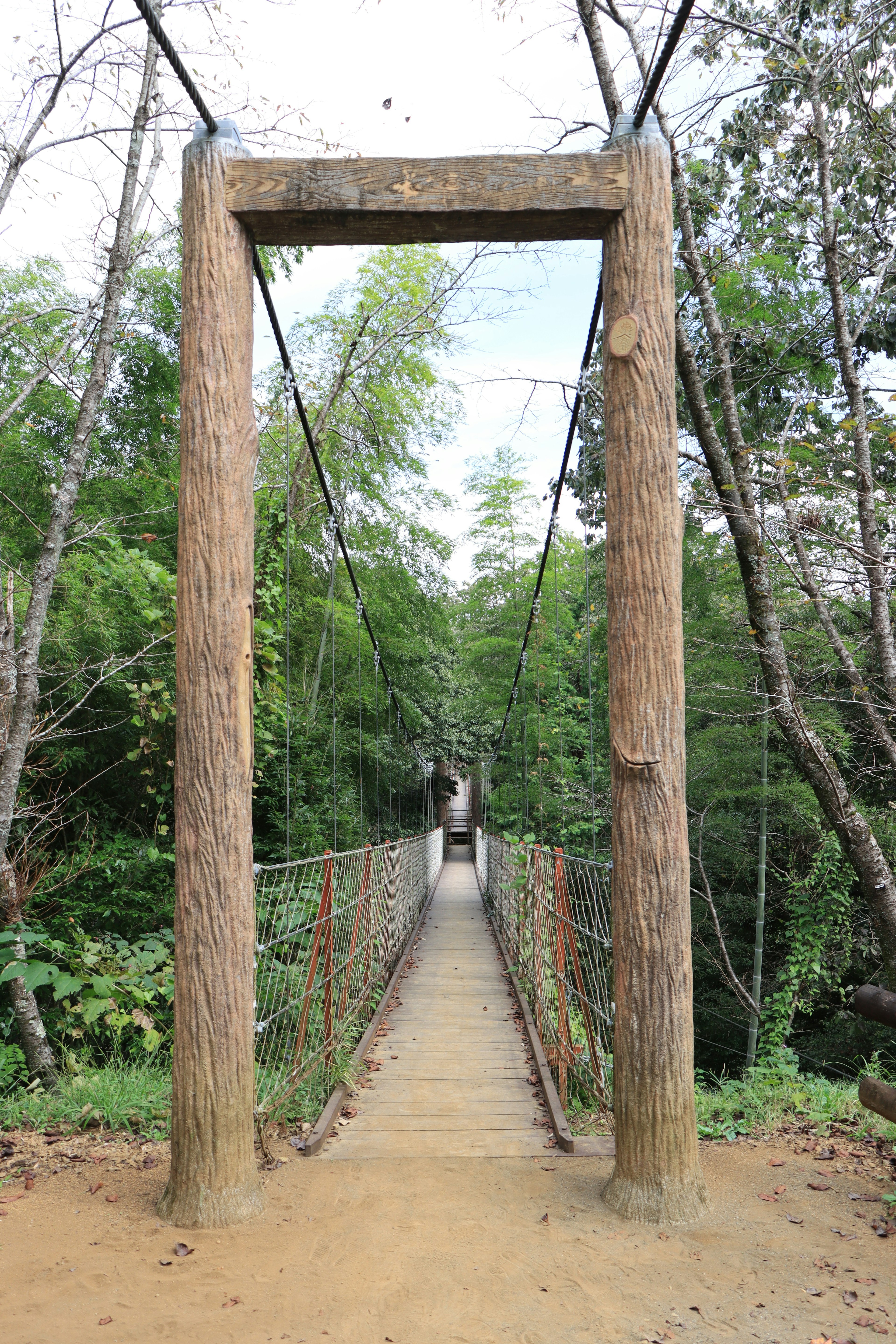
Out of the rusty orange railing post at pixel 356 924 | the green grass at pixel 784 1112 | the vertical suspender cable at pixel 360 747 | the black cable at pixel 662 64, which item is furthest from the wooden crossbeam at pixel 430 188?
the vertical suspender cable at pixel 360 747

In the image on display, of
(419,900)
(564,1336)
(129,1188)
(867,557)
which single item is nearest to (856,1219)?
(564,1336)

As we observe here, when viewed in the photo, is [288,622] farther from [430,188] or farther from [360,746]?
[360,746]

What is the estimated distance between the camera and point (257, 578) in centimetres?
496

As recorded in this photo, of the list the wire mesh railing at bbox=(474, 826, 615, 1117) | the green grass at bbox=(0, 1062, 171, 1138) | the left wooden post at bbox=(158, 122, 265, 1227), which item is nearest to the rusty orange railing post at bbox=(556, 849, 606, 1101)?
the wire mesh railing at bbox=(474, 826, 615, 1117)

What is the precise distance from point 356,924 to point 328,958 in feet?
2.52

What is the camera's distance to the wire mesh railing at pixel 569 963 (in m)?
2.57

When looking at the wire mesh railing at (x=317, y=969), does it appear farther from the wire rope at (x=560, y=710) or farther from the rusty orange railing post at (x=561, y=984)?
the wire rope at (x=560, y=710)

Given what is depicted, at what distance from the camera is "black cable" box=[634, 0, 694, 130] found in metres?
1.69

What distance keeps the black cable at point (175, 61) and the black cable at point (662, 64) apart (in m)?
0.99

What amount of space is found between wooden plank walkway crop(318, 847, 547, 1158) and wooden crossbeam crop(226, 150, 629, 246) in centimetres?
244

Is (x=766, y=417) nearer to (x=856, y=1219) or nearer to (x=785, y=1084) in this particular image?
(x=785, y=1084)

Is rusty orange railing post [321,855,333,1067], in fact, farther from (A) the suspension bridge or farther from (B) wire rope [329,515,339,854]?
(B) wire rope [329,515,339,854]

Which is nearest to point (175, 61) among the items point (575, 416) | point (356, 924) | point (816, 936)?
point (575, 416)

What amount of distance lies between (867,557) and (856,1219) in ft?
7.48
